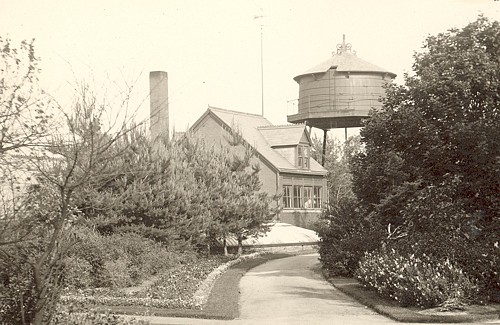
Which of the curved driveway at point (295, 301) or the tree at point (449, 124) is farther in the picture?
the tree at point (449, 124)

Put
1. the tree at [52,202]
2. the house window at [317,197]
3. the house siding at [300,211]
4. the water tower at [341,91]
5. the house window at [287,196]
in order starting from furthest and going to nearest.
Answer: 1. the house window at [317,197]
2. the water tower at [341,91]
3. the house window at [287,196]
4. the house siding at [300,211]
5. the tree at [52,202]

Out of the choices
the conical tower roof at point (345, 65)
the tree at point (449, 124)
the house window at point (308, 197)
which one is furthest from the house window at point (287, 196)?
the tree at point (449, 124)

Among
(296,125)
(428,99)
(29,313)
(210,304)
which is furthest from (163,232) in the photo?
(296,125)

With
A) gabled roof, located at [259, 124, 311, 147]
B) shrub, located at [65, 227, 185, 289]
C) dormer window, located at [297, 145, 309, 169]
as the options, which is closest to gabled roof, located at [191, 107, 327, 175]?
gabled roof, located at [259, 124, 311, 147]

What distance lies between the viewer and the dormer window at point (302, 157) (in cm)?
5238

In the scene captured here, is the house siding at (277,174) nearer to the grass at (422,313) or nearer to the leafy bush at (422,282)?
the leafy bush at (422,282)

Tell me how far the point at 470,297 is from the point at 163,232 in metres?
14.3

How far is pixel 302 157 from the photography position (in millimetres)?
52594

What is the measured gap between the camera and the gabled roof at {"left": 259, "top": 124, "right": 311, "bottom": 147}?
171 ft

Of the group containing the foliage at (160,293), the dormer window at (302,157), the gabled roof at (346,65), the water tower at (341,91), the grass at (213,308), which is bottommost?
the grass at (213,308)

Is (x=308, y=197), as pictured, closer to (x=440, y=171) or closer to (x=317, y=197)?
(x=317, y=197)

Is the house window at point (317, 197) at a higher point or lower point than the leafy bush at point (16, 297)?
higher

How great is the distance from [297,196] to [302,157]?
322 cm

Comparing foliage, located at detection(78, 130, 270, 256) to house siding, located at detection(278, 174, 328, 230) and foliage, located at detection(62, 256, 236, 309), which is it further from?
house siding, located at detection(278, 174, 328, 230)
